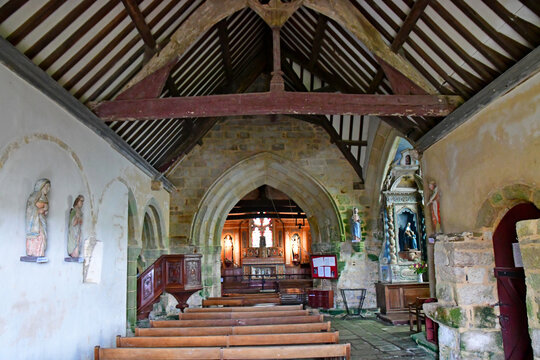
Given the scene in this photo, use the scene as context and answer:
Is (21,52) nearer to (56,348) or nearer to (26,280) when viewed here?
(26,280)

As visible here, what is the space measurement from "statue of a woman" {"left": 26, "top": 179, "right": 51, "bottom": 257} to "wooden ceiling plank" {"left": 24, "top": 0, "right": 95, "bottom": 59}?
1165mm

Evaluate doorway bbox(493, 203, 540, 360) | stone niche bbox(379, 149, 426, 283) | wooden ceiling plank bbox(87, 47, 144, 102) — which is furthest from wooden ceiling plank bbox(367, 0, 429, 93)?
stone niche bbox(379, 149, 426, 283)

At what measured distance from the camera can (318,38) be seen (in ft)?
23.9

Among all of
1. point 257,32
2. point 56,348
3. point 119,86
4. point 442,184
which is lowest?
point 56,348

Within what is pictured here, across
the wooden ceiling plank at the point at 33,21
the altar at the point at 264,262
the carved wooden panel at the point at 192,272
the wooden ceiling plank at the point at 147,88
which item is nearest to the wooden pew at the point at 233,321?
the carved wooden panel at the point at 192,272

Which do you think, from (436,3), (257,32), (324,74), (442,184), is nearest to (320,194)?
(324,74)

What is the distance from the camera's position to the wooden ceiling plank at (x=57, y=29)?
13.2 feet

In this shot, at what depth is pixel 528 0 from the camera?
362cm

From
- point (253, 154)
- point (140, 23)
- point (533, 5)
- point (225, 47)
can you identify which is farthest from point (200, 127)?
point (533, 5)

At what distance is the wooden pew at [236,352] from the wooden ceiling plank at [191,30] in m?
2.91

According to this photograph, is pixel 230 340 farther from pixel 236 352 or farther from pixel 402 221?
pixel 402 221

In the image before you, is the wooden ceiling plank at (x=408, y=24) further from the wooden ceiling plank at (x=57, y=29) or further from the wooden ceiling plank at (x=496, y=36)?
the wooden ceiling plank at (x=57, y=29)

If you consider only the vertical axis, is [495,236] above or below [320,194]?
below

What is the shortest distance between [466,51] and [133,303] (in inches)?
242
